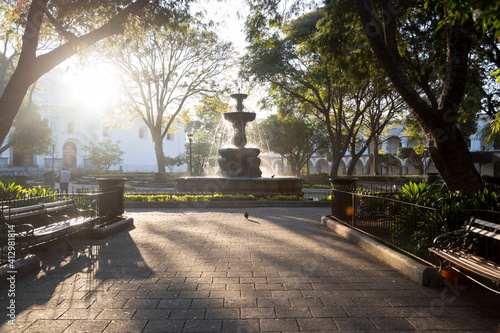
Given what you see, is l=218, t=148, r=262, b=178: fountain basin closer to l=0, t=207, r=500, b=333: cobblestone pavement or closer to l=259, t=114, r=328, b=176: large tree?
l=0, t=207, r=500, b=333: cobblestone pavement

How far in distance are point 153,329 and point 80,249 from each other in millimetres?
3764

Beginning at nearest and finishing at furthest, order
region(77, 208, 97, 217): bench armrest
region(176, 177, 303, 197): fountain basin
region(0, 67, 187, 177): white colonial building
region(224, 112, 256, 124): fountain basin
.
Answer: region(77, 208, 97, 217): bench armrest → region(176, 177, 303, 197): fountain basin → region(224, 112, 256, 124): fountain basin → region(0, 67, 187, 177): white colonial building

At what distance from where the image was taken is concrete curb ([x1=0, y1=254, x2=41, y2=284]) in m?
4.23

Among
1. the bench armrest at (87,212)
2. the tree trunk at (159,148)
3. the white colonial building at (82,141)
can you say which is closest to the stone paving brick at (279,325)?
the bench armrest at (87,212)

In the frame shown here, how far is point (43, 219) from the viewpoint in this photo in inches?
252

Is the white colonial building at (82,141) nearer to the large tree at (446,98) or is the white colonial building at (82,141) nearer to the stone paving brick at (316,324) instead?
the large tree at (446,98)

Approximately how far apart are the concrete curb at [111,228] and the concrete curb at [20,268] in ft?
6.72

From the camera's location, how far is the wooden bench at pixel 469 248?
3420mm

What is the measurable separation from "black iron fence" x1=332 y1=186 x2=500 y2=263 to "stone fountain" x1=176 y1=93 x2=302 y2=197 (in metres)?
6.85

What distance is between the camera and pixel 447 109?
625cm

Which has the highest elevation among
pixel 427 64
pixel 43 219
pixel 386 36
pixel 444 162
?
pixel 427 64

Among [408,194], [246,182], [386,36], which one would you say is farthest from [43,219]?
[246,182]

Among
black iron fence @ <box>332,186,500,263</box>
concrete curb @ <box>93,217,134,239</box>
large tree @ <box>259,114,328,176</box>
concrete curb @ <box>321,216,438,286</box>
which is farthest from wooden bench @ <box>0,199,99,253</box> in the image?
large tree @ <box>259,114,328,176</box>

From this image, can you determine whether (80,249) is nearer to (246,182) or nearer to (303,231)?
(303,231)
